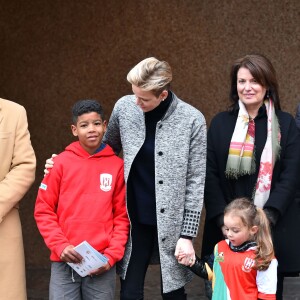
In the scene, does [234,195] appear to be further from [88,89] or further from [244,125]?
[88,89]

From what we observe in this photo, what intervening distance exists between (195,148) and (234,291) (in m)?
0.77

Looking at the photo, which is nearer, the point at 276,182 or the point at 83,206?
the point at 83,206

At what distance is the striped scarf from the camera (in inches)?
172

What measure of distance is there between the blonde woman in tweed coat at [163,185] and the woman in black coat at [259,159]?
8.3 inches

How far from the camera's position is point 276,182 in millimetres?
4418

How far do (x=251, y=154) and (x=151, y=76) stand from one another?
725mm

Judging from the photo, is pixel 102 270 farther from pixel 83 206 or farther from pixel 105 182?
pixel 105 182

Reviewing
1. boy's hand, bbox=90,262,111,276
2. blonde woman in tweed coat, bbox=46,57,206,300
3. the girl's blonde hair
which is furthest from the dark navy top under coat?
the girl's blonde hair

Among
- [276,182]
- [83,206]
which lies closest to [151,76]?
[83,206]

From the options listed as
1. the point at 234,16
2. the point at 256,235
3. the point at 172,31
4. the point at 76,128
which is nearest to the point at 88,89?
the point at 172,31

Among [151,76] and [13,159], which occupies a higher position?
[151,76]

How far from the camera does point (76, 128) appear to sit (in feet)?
14.3

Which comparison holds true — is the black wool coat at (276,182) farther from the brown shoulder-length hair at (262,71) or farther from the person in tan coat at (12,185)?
the person in tan coat at (12,185)

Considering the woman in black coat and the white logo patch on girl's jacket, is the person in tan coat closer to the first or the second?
the white logo patch on girl's jacket
